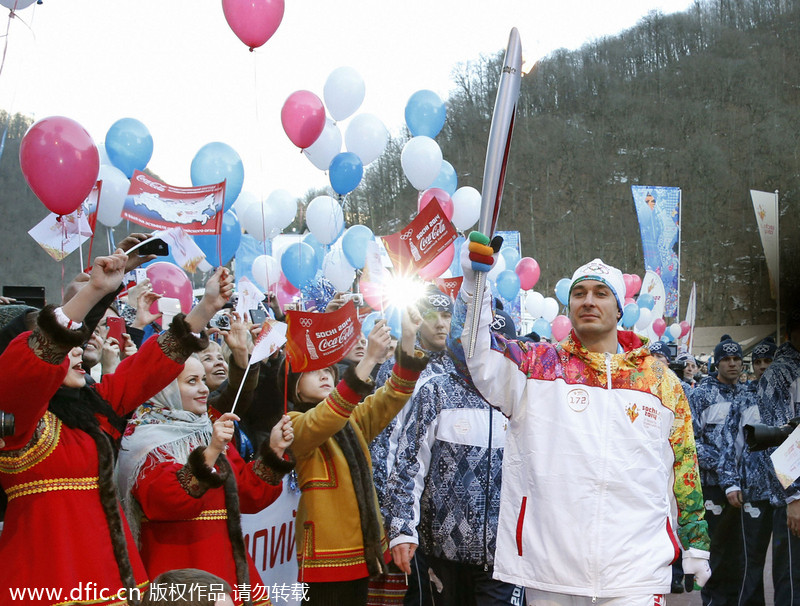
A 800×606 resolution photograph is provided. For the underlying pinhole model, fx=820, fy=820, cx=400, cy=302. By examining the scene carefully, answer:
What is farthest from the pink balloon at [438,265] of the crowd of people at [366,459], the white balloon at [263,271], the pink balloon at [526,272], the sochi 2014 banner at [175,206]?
the pink balloon at [526,272]

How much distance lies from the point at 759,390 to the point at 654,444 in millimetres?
3077

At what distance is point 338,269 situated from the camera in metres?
9.26

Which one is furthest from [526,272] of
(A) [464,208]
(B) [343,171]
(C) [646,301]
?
(C) [646,301]

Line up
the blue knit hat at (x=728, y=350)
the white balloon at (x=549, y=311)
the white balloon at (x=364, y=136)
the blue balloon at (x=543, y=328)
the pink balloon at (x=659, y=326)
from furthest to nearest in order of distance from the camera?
the pink balloon at (x=659, y=326), the white balloon at (x=549, y=311), the blue balloon at (x=543, y=328), the white balloon at (x=364, y=136), the blue knit hat at (x=728, y=350)

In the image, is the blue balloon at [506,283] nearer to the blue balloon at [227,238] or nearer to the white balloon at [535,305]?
the white balloon at [535,305]

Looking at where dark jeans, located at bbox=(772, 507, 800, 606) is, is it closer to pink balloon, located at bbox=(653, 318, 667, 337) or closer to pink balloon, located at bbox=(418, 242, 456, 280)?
pink balloon, located at bbox=(418, 242, 456, 280)

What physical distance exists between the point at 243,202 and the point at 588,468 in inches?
273

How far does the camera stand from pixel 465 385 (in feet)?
13.4

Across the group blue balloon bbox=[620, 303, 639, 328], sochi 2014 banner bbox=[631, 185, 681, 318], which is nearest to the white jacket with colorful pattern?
blue balloon bbox=[620, 303, 639, 328]

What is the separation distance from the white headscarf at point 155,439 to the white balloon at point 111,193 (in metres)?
4.60

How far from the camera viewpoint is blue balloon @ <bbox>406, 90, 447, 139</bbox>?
9.60m

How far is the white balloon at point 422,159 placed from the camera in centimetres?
920

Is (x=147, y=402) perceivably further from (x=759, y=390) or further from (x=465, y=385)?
(x=759, y=390)

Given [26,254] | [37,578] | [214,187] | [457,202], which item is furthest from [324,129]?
[26,254]
